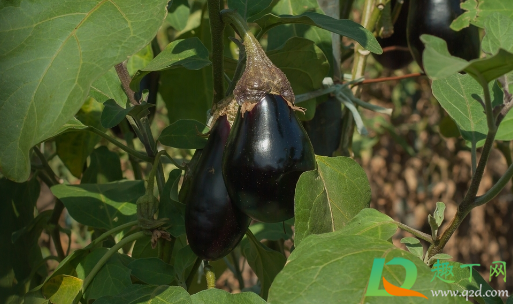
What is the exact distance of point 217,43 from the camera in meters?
0.60

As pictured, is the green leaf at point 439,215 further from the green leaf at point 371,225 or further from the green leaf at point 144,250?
the green leaf at point 144,250

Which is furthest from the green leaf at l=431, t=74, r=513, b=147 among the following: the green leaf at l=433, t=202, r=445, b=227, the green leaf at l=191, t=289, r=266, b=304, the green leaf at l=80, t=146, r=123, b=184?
the green leaf at l=80, t=146, r=123, b=184

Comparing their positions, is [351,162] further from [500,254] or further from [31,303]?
[500,254]

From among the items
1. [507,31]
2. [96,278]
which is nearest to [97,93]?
[96,278]

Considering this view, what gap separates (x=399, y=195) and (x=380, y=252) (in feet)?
8.14

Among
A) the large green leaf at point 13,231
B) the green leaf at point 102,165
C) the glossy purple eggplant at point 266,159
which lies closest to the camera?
the glossy purple eggplant at point 266,159

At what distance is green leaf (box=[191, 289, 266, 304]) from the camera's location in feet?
1.83

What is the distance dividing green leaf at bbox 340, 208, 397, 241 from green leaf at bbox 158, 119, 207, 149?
0.21 metres

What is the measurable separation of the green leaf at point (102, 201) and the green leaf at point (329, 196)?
1.13 ft

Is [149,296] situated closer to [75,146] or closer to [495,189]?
[495,189]

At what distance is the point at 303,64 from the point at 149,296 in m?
0.43

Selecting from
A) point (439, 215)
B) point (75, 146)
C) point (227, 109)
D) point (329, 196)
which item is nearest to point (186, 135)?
point (227, 109)

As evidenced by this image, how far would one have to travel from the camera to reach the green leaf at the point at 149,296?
1.92 ft

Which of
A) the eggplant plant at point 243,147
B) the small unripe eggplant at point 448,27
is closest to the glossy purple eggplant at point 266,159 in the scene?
the eggplant plant at point 243,147
